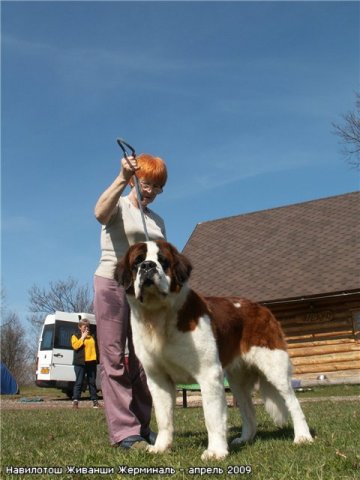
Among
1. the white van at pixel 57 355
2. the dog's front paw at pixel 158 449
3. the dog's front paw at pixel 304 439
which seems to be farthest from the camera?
the white van at pixel 57 355

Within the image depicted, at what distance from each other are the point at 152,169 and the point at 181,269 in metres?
1.04

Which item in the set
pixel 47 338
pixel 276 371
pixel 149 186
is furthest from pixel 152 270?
pixel 47 338

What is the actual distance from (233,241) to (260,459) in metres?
21.2

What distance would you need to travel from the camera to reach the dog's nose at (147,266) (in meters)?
4.07

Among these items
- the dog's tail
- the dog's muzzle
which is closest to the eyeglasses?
the dog's muzzle

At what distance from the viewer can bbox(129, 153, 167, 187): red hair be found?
4887 millimetres

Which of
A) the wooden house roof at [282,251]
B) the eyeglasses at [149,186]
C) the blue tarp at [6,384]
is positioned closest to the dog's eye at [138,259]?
the eyeglasses at [149,186]

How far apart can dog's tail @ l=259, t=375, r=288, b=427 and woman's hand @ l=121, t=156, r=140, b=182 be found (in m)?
2.26

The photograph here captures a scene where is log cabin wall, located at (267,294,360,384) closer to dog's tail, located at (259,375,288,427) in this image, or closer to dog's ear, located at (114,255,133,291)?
dog's tail, located at (259,375,288,427)

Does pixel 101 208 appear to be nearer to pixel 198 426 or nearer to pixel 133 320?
pixel 133 320

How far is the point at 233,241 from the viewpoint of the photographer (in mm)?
25094

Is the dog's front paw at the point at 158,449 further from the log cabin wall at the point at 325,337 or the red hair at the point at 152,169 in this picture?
the log cabin wall at the point at 325,337

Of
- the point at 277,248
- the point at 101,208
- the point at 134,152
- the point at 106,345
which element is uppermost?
the point at 277,248

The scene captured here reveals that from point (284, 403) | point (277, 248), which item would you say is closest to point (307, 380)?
point (277, 248)
